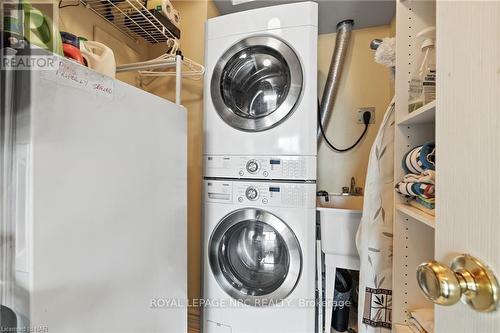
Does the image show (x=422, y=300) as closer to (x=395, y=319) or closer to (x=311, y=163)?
(x=395, y=319)

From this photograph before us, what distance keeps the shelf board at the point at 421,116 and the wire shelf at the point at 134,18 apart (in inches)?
50.1

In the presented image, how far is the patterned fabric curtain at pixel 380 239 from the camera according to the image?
1.00m

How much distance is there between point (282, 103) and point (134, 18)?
36.9 inches

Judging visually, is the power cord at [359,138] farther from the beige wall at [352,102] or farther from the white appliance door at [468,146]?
the white appliance door at [468,146]

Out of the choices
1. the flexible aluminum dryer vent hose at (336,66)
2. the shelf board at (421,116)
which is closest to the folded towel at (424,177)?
the shelf board at (421,116)

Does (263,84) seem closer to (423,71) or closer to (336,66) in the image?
(336,66)

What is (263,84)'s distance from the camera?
1517 mm

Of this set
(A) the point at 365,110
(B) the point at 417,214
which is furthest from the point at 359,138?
(B) the point at 417,214

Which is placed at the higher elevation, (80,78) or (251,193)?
(80,78)

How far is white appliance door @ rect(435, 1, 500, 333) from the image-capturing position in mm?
325

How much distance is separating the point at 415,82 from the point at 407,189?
1.23 feet

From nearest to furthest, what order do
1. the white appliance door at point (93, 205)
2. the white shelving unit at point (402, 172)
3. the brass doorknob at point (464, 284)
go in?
1. the brass doorknob at point (464, 284)
2. the white appliance door at point (93, 205)
3. the white shelving unit at point (402, 172)

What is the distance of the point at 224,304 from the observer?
144 centimetres

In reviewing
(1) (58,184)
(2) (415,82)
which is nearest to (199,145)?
(1) (58,184)
